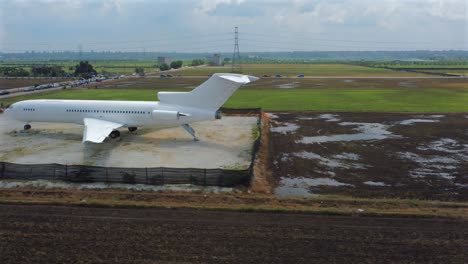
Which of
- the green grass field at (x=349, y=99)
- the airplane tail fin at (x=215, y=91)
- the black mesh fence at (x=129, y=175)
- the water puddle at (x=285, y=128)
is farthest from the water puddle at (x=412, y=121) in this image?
the black mesh fence at (x=129, y=175)

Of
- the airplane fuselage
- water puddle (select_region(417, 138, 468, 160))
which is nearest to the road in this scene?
the airplane fuselage

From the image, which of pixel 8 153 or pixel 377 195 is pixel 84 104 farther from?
pixel 377 195

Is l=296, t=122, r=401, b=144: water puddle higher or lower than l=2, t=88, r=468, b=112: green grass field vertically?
lower

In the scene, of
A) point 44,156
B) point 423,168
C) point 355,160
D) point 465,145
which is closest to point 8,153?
point 44,156

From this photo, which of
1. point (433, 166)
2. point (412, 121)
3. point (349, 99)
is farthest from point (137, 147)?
point (349, 99)

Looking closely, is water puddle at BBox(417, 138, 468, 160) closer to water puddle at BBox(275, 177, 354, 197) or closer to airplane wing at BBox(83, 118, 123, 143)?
water puddle at BBox(275, 177, 354, 197)

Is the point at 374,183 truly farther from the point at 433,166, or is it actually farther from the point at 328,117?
the point at 328,117
